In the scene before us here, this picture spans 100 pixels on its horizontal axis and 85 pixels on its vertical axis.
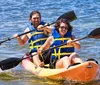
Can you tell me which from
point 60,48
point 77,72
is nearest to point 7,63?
point 60,48

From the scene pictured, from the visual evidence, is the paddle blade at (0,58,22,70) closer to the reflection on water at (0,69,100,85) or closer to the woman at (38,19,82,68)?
the reflection on water at (0,69,100,85)

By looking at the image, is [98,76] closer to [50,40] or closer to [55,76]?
[55,76]

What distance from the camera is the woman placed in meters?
6.62

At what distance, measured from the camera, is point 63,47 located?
679 cm

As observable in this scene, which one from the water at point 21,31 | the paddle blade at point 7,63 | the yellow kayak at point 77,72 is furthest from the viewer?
the paddle blade at point 7,63

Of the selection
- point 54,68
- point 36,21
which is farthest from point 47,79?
point 36,21

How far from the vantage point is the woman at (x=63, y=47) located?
261 inches

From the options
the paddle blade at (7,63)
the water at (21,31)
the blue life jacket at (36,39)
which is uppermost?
the blue life jacket at (36,39)

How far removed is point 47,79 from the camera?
6824mm

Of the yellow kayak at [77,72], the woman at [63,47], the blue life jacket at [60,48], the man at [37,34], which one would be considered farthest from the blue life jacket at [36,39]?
the yellow kayak at [77,72]

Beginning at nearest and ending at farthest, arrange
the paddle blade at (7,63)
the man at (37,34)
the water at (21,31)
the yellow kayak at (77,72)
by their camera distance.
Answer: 1. the yellow kayak at (77,72)
2. the water at (21,31)
3. the paddle blade at (7,63)
4. the man at (37,34)

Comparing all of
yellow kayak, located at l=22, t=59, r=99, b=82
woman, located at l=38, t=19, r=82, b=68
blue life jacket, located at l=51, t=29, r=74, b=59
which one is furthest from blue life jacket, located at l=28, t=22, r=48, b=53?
yellow kayak, located at l=22, t=59, r=99, b=82

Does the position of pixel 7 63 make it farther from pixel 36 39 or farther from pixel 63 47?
pixel 63 47

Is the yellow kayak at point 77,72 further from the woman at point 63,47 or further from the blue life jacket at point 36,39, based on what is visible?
the blue life jacket at point 36,39
